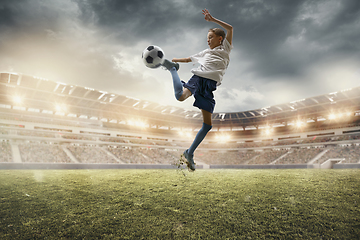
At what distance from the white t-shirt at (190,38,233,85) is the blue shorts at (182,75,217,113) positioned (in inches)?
3.6

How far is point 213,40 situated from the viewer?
9.16 feet

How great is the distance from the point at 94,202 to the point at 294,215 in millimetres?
2430

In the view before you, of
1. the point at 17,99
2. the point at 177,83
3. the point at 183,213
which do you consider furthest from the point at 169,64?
the point at 17,99

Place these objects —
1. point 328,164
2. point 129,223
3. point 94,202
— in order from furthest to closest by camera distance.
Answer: point 328,164 < point 94,202 < point 129,223

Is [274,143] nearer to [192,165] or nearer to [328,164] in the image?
[328,164]

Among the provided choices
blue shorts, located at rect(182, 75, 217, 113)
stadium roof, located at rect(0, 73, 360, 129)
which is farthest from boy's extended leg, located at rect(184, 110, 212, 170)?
stadium roof, located at rect(0, 73, 360, 129)

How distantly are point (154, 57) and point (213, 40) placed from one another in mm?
990

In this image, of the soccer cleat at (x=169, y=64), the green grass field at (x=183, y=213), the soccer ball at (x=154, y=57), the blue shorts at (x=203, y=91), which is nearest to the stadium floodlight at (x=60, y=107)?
the green grass field at (x=183, y=213)

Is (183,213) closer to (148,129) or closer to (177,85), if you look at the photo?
(177,85)

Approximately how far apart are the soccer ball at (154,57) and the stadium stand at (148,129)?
67.7 ft

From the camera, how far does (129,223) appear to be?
76.3 inches

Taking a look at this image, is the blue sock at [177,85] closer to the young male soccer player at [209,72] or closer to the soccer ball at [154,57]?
the young male soccer player at [209,72]

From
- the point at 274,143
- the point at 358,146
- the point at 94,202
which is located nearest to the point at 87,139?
the point at 94,202

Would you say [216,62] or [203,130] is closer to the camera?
[216,62]
